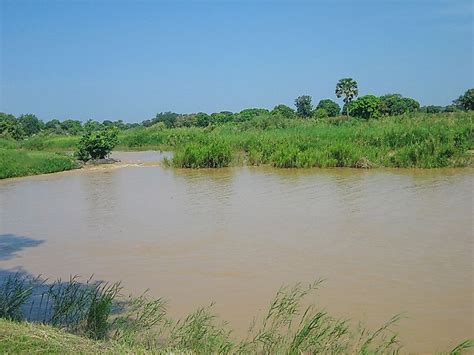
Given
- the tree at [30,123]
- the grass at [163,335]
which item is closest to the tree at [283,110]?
the tree at [30,123]

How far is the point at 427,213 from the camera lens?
35.7ft

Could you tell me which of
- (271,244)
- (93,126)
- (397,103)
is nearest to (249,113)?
(397,103)

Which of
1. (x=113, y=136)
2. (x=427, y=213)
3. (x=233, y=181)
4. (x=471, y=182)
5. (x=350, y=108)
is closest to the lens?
(x=427, y=213)

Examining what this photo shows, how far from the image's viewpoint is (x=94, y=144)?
26.9 metres

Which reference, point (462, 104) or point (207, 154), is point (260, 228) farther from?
point (462, 104)

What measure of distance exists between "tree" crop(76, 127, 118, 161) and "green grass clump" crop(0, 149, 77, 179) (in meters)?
1.31

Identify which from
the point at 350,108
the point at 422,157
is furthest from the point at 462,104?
the point at 422,157

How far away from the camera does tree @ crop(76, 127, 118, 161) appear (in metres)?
26.8

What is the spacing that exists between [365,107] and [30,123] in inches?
1604

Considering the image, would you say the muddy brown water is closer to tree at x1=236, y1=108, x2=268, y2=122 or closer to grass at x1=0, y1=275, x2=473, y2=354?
grass at x1=0, y1=275, x2=473, y2=354

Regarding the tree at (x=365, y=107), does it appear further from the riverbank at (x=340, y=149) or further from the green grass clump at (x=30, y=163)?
the green grass clump at (x=30, y=163)

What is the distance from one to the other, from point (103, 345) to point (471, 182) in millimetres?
14128

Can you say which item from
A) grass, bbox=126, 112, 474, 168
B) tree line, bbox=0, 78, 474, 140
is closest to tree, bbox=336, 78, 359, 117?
tree line, bbox=0, 78, 474, 140

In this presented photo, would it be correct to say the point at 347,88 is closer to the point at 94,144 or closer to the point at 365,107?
the point at 365,107
